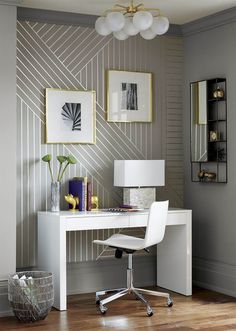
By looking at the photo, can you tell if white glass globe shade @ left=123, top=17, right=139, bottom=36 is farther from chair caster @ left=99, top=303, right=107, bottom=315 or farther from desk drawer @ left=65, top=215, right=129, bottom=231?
chair caster @ left=99, top=303, right=107, bottom=315

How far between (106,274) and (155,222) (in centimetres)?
108

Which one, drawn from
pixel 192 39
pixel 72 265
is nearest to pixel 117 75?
pixel 192 39

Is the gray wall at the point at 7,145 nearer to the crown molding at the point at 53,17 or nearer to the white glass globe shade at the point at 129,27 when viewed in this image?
the crown molding at the point at 53,17

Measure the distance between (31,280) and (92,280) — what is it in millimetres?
1131

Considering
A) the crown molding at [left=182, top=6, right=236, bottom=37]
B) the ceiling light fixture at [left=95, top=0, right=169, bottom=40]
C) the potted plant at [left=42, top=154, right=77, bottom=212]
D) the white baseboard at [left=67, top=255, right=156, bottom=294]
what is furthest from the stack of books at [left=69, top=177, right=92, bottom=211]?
the crown molding at [left=182, top=6, right=236, bottom=37]

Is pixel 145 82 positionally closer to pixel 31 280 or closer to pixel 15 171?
pixel 15 171

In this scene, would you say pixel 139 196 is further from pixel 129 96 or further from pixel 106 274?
pixel 129 96

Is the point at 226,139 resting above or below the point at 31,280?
above

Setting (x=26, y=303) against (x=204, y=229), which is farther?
(x=204, y=229)

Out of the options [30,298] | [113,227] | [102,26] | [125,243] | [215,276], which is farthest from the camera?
[215,276]

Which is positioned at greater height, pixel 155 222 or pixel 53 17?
pixel 53 17

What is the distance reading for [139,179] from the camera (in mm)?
5469

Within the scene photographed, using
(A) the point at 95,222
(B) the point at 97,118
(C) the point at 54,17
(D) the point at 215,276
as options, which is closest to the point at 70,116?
(B) the point at 97,118

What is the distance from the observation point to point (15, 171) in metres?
4.88
